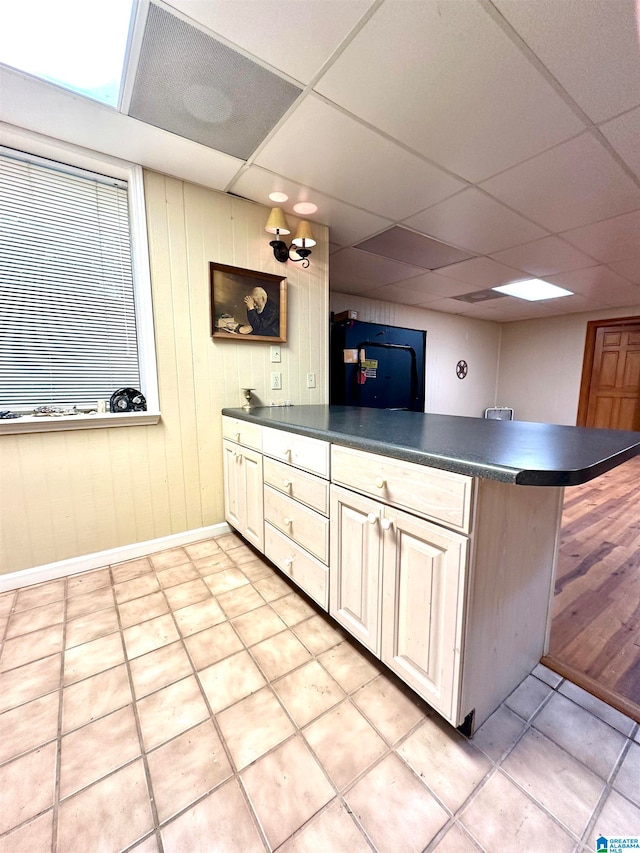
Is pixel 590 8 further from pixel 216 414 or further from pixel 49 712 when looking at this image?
pixel 49 712

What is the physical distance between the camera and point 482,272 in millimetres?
3309

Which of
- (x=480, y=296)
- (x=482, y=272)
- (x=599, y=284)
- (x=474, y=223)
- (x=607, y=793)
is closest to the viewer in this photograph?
(x=607, y=793)

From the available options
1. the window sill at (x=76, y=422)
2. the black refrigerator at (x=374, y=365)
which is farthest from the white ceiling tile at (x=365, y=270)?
the window sill at (x=76, y=422)

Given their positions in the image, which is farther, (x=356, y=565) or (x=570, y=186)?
(x=570, y=186)

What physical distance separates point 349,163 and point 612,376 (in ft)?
16.7

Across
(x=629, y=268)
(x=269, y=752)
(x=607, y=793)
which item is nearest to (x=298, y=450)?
(x=269, y=752)

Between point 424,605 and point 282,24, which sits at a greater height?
point 282,24

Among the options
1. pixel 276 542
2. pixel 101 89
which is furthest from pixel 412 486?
pixel 101 89

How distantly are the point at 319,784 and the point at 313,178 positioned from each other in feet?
8.08

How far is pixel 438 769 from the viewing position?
0.92 meters

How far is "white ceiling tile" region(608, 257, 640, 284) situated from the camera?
9.80 feet

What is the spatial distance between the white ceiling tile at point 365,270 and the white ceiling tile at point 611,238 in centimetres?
125

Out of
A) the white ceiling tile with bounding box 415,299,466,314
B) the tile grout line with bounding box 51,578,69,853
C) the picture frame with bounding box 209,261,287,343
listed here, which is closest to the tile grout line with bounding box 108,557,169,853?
the tile grout line with bounding box 51,578,69,853

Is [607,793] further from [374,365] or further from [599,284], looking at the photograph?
[599,284]
